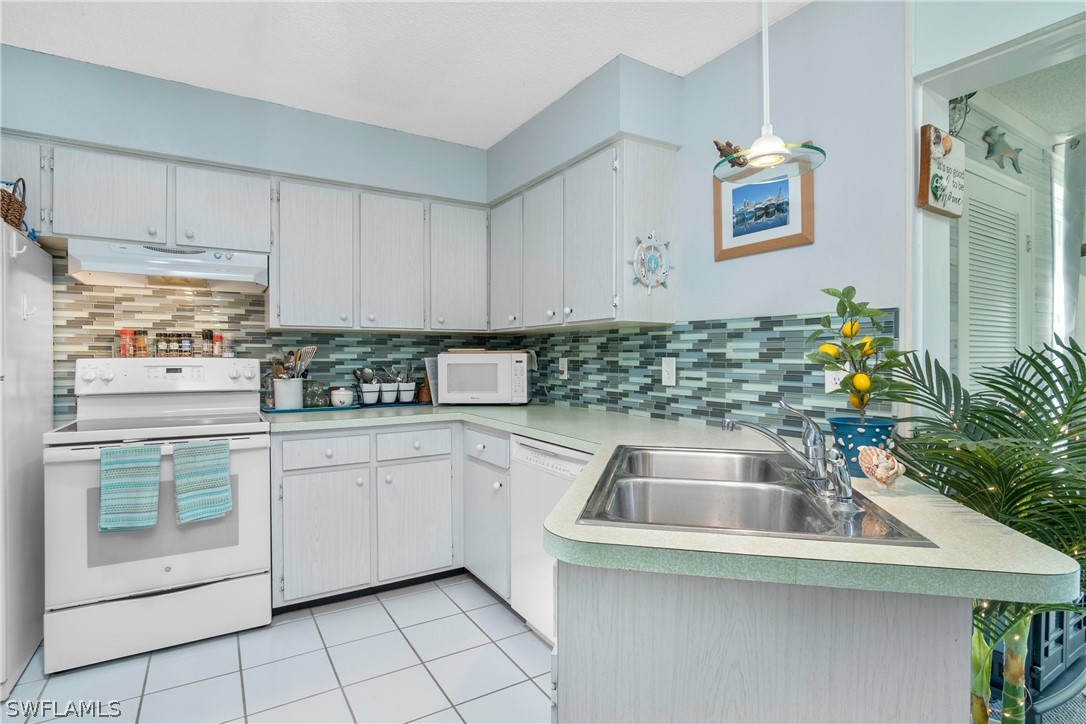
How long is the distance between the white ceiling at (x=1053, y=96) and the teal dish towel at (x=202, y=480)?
11.2 ft

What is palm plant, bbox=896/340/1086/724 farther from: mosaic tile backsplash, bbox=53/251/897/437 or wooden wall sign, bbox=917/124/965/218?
wooden wall sign, bbox=917/124/965/218

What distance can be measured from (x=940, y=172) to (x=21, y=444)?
130 inches

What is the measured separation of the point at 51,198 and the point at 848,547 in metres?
3.09

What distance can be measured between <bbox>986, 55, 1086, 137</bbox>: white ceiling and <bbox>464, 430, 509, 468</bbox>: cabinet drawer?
2441 millimetres

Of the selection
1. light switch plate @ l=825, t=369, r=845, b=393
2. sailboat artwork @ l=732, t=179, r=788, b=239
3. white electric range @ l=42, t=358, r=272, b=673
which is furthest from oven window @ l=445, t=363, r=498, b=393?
light switch plate @ l=825, t=369, r=845, b=393

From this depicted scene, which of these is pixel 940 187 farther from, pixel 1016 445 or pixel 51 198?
pixel 51 198

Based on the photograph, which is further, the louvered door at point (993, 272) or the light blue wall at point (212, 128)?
the light blue wall at point (212, 128)

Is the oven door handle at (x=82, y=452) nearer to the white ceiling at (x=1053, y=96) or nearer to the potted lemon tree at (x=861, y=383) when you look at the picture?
the potted lemon tree at (x=861, y=383)

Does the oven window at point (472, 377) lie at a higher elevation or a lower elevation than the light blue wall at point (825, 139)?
lower

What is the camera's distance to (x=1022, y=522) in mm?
1113

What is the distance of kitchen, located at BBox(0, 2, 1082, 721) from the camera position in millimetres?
1834

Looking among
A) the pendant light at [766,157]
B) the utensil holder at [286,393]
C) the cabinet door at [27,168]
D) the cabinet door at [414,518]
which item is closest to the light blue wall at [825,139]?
the pendant light at [766,157]

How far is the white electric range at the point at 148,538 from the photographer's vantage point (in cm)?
201

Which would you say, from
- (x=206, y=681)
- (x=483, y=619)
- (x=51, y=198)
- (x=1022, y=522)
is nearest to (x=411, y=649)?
(x=483, y=619)
